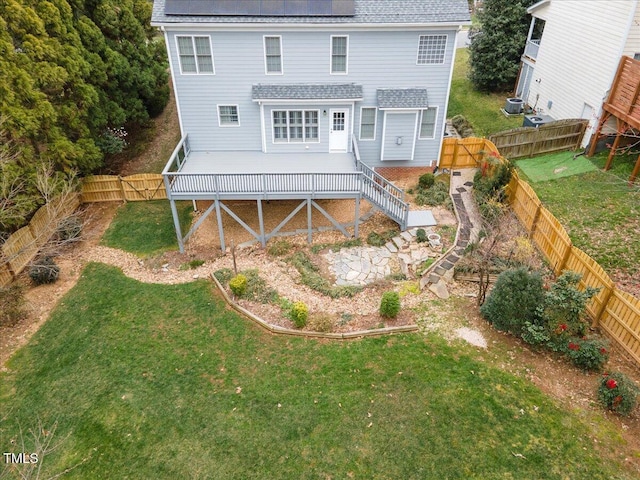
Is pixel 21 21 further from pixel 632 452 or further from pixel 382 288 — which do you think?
pixel 632 452

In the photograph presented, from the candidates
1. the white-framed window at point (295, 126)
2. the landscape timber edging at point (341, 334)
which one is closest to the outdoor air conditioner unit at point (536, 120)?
the white-framed window at point (295, 126)

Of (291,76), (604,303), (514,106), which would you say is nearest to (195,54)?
(291,76)

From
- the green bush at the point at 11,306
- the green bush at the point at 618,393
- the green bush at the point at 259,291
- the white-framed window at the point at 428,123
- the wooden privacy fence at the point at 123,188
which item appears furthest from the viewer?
the wooden privacy fence at the point at 123,188

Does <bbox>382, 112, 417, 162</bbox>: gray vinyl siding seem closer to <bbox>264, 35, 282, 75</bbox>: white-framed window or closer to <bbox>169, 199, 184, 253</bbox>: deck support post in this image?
<bbox>264, 35, 282, 75</bbox>: white-framed window

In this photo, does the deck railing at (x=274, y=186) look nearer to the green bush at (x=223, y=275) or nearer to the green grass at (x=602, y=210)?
the green bush at (x=223, y=275)

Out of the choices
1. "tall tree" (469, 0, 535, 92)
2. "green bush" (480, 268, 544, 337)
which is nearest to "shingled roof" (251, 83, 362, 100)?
"green bush" (480, 268, 544, 337)

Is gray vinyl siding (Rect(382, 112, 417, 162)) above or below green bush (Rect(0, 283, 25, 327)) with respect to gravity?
above
